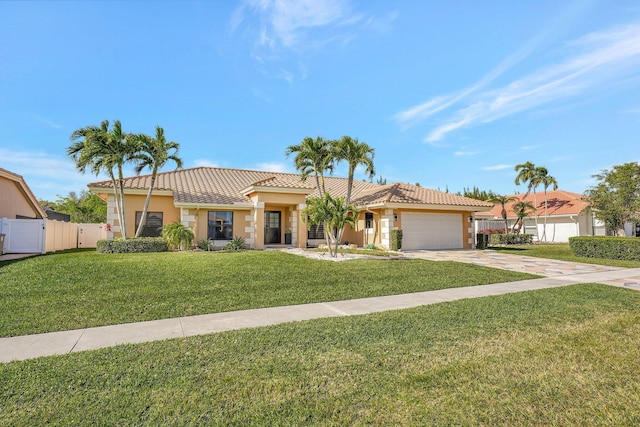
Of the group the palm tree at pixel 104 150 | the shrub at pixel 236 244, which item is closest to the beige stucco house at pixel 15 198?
the palm tree at pixel 104 150

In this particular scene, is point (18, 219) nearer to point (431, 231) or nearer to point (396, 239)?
point (396, 239)

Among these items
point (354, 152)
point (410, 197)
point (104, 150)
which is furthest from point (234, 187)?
point (410, 197)

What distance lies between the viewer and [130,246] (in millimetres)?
14977

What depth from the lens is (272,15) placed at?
11531mm

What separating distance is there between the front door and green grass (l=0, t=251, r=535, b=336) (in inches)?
347

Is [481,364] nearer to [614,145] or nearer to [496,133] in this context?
[496,133]

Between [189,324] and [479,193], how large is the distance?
57406 mm

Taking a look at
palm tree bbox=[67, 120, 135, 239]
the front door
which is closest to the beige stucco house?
palm tree bbox=[67, 120, 135, 239]

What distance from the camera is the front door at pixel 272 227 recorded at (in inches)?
828

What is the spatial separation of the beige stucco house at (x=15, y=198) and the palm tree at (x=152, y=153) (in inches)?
247

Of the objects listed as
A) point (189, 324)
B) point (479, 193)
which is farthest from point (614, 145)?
point (479, 193)

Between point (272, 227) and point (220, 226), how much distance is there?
370 centimetres

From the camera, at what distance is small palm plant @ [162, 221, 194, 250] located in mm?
16000

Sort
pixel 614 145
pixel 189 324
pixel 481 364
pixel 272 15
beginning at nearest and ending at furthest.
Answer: pixel 481 364
pixel 189 324
pixel 272 15
pixel 614 145
